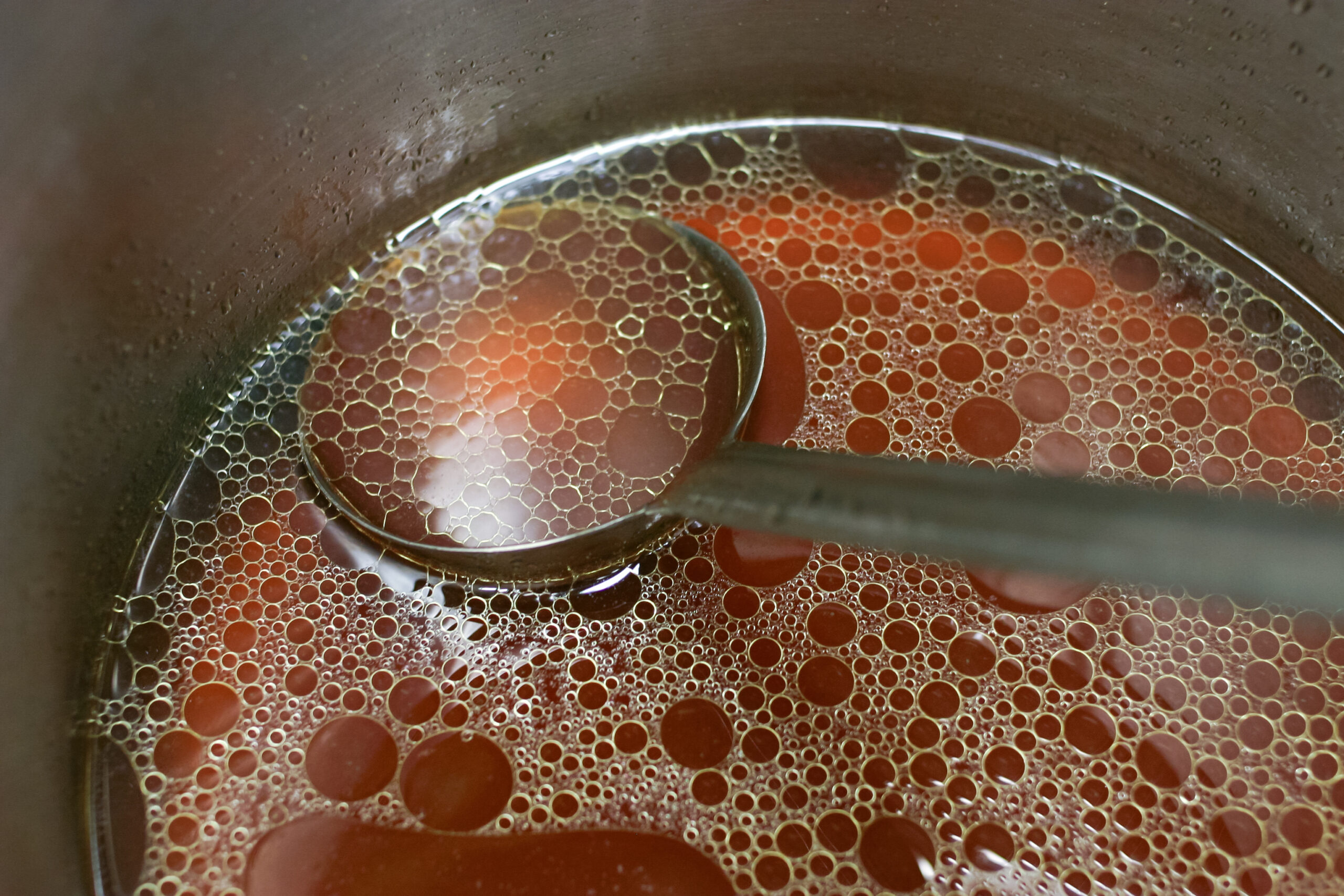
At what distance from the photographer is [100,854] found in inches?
29.3

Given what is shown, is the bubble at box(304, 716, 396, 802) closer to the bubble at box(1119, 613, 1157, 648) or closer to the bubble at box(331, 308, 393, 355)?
the bubble at box(331, 308, 393, 355)

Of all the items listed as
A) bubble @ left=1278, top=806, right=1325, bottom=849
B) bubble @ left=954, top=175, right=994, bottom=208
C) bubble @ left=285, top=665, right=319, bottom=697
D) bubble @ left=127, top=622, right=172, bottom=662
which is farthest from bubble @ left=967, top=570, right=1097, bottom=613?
bubble @ left=127, top=622, right=172, bottom=662

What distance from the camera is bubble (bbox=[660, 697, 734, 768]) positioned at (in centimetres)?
75

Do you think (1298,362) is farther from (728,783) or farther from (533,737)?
(533,737)

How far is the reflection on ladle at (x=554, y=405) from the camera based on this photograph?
0.80 meters

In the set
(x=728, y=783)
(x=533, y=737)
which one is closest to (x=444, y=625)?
(x=533, y=737)

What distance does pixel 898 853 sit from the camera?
70cm

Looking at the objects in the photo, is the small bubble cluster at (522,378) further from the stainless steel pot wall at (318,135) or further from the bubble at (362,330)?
the stainless steel pot wall at (318,135)

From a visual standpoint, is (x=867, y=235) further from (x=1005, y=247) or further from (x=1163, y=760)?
(x=1163, y=760)

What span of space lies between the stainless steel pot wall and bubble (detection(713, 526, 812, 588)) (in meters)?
0.52

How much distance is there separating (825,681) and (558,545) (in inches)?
9.7

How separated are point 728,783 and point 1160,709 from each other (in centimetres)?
35

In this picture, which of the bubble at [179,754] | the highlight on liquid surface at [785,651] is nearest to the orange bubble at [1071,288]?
the highlight on liquid surface at [785,651]

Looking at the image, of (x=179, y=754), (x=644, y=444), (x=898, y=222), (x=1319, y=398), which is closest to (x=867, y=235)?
(x=898, y=222)
